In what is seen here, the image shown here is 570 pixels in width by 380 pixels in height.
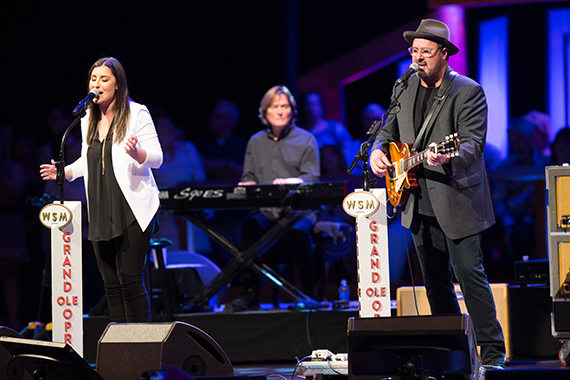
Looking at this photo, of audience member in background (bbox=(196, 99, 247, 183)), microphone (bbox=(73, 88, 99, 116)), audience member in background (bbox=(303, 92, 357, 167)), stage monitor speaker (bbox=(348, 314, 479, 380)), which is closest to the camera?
stage monitor speaker (bbox=(348, 314, 479, 380))

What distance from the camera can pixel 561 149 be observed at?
634 cm

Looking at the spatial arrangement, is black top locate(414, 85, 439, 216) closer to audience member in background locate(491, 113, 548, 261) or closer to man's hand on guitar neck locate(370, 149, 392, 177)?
man's hand on guitar neck locate(370, 149, 392, 177)

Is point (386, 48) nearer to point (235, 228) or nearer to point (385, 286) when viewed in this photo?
point (235, 228)

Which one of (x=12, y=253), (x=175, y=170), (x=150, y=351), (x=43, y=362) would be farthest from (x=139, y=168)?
(x=12, y=253)

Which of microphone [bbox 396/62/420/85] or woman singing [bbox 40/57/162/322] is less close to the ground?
microphone [bbox 396/62/420/85]

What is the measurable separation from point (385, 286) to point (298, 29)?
231 inches

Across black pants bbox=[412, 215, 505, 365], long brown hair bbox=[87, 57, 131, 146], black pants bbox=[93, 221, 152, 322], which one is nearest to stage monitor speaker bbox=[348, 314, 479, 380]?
black pants bbox=[412, 215, 505, 365]

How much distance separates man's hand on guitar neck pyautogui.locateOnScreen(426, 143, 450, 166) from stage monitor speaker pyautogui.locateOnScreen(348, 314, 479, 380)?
0.88 m

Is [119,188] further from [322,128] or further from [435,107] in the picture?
[322,128]

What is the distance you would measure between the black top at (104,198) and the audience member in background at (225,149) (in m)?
3.65

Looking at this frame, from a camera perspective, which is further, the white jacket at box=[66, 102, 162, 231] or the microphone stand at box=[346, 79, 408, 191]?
the white jacket at box=[66, 102, 162, 231]

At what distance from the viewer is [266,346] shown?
5215 mm

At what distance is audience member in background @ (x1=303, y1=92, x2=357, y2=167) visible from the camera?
7328mm

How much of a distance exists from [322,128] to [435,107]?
3.55m
